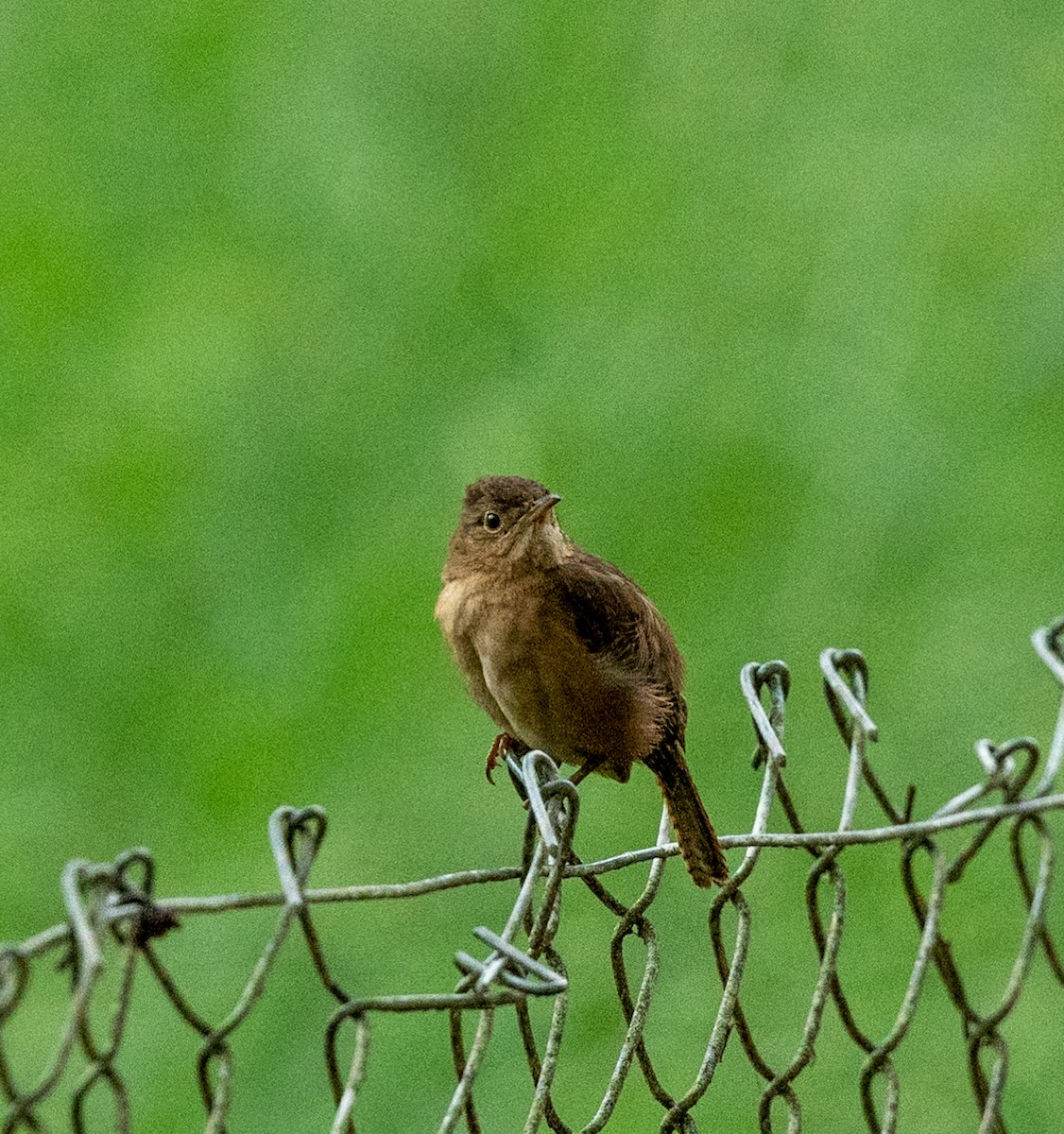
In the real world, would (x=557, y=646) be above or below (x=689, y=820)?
above

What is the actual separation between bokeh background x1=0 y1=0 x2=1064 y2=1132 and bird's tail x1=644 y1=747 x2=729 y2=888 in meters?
1.00

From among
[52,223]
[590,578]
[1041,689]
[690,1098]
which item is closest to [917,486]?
[1041,689]

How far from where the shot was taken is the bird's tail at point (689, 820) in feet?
11.0

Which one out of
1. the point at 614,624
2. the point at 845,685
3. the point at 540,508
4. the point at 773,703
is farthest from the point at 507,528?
the point at 845,685

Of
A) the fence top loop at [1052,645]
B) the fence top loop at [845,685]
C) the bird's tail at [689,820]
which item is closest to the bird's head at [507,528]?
the bird's tail at [689,820]

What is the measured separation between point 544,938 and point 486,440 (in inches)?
167

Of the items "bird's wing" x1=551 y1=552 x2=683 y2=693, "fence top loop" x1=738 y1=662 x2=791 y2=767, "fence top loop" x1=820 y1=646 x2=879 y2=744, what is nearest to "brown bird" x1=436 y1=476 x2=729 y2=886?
"bird's wing" x1=551 y1=552 x2=683 y2=693

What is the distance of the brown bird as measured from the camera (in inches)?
161

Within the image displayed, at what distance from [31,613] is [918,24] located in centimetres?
405

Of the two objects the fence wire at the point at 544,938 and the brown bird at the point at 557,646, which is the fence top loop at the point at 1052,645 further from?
the brown bird at the point at 557,646

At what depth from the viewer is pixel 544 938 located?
246cm

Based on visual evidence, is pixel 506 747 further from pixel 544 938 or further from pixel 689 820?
pixel 544 938

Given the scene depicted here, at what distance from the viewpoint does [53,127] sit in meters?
7.75

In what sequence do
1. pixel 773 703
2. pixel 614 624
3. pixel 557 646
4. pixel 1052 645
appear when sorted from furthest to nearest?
1. pixel 614 624
2. pixel 557 646
3. pixel 773 703
4. pixel 1052 645
